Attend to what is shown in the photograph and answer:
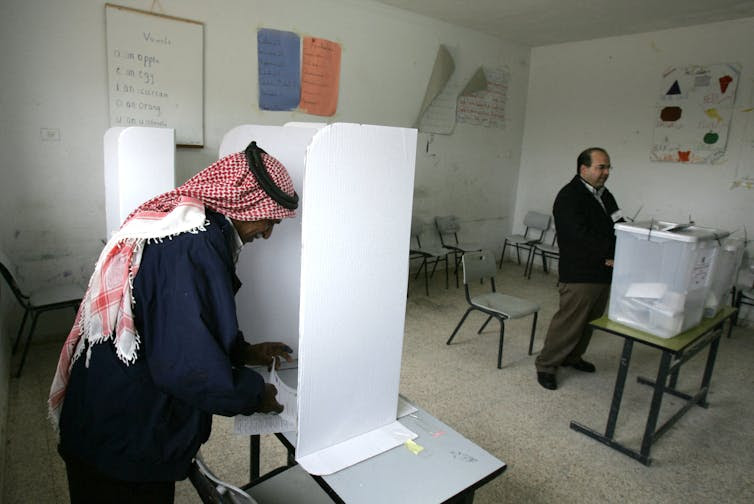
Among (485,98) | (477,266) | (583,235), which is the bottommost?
(477,266)

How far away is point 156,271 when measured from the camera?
38.2 inches

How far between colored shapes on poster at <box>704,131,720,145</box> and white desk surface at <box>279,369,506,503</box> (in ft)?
14.4

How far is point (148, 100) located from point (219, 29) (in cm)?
74

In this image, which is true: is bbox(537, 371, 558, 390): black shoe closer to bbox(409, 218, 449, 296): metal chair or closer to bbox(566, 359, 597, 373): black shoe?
bbox(566, 359, 597, 373): black shoe

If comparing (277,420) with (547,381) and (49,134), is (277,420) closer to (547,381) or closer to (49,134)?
(547,381)

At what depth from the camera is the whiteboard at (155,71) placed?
9.85 feet

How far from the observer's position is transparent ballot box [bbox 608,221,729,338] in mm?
2014

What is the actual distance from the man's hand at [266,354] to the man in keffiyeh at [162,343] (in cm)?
24

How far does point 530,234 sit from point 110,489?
5.41m

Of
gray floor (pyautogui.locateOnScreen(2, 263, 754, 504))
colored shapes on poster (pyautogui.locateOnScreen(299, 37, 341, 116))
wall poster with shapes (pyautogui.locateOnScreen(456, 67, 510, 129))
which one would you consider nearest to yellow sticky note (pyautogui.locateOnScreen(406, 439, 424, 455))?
gray floor (pyautogui.locateOnScreen(2, 263, 754, 504))

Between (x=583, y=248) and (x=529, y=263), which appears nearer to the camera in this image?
(x=583, y=248)

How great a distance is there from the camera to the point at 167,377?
947 mm

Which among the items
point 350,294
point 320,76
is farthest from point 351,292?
point 320,76

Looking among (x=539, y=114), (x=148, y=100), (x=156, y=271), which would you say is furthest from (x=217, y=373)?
(x=539, y=114)
